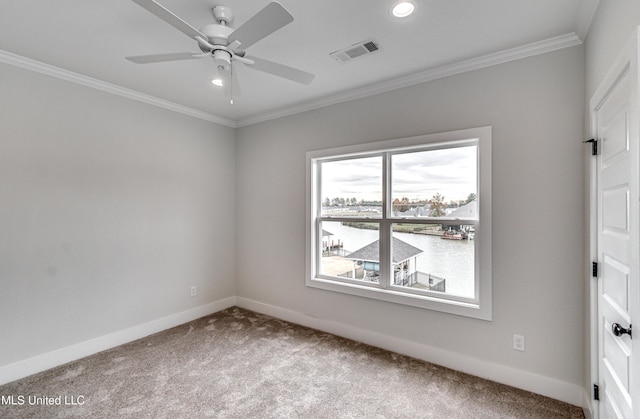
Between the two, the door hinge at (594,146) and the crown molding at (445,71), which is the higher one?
the crown molding at (445,71)

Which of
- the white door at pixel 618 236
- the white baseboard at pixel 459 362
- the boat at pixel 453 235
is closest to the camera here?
the white door at pixel 618 236

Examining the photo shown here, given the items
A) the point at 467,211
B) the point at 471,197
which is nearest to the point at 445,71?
the point at 471,197

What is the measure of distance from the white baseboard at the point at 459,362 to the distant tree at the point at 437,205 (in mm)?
1238

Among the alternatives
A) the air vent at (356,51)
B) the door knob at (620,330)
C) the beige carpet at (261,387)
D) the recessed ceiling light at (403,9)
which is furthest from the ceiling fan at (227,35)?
the beige carpet at (261,387)

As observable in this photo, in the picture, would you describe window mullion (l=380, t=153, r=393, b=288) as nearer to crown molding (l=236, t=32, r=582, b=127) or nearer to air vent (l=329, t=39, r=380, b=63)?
crown molding (l=236, t=32, r=582, b=127)

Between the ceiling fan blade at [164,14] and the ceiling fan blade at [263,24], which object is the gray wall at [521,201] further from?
the ceiling fan blade at [164,14]

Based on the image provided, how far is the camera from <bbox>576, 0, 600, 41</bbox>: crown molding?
1745 mm

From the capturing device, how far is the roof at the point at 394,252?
3004 millimetres

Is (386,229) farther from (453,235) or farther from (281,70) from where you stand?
(281,70)

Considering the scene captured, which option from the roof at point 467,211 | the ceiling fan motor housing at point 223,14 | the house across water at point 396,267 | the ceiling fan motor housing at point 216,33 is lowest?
the house across water at point 396,267

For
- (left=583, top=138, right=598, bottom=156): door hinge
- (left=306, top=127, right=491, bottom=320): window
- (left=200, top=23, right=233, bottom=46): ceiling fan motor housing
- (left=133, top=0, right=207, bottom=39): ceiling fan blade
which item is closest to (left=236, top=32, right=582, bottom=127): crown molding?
(left=306, top=127, right=491, bottom=320): window

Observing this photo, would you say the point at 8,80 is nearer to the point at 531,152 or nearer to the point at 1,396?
the point at 1,396

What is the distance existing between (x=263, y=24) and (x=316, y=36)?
0.80 m

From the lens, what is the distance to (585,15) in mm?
1846
